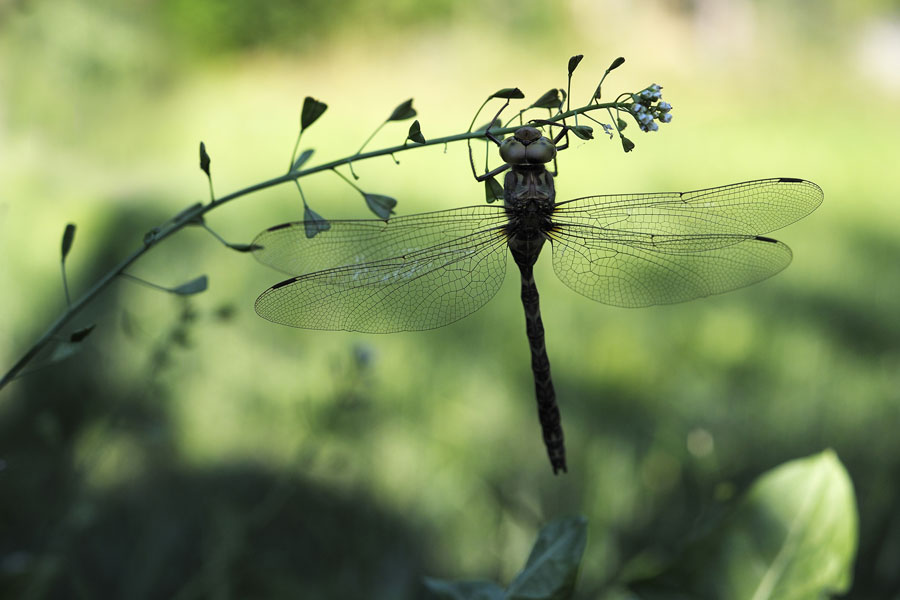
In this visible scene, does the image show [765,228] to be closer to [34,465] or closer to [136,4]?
[34,465]

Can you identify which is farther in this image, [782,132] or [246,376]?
[782,132]

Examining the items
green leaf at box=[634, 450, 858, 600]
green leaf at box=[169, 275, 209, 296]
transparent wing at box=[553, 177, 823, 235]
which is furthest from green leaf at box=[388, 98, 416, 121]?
green leaf at box=[634, 450, 858, 600]

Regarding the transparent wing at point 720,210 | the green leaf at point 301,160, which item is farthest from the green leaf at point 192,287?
the transparent wing at point 720,210

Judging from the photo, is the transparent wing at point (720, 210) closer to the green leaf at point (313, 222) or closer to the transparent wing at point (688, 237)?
the transparent wing at point (688, 237)

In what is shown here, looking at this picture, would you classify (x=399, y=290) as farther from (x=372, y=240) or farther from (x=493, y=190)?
(x=493, y=190)

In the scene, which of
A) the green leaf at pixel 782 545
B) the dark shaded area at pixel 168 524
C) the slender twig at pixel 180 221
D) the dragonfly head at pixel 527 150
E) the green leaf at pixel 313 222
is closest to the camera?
the slender twig at pixel 180 221

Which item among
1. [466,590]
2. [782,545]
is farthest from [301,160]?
[782,545]

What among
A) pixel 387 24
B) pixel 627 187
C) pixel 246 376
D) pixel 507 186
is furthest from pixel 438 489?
pixel 387 24
